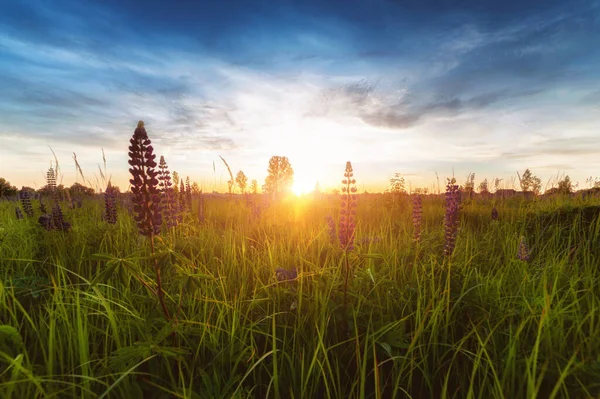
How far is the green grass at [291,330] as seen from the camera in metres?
1.77

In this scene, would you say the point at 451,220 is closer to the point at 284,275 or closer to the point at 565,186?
the point at 284,275

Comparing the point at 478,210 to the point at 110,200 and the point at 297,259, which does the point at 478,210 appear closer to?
the point at 297,259

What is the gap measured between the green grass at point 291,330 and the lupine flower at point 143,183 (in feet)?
0.55

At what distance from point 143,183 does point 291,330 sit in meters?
1.49

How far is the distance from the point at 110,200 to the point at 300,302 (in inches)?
168

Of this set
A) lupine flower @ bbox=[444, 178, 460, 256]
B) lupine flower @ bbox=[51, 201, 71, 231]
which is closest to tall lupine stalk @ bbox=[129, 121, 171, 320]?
lupine flower @ bbox=[444, 178, 460, 256]

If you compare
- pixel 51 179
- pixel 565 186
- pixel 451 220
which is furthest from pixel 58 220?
pixel 565 186

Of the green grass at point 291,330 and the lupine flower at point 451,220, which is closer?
the green grass at point 291,330

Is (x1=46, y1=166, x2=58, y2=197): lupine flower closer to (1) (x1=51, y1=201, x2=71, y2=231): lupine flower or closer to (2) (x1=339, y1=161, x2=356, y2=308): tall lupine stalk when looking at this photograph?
(1) (x1=51, y1=201, x2=71, y2=231): lupine flower

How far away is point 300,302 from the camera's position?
251 cm

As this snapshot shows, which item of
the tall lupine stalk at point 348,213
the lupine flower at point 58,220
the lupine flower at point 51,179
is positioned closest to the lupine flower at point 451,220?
the tall lupine stalk at point 348,213

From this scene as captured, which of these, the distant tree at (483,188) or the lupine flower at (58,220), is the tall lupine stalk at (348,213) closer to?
the lupine flower at (58,220)

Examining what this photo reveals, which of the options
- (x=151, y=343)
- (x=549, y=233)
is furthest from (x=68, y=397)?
(x=549, y=233)

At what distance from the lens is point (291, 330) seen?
252 centimetres
